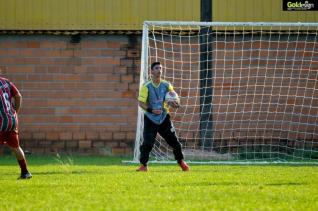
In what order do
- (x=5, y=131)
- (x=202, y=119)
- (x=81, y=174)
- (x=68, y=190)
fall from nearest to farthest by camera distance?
(x=68, y=190), (x=5, y=131), (x=81, y=174), (x=202, y=119)

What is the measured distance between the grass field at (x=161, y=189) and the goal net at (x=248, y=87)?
18.7 ft

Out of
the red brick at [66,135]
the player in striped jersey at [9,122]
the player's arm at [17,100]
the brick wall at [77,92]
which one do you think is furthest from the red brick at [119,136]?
the player in striped jersey at [9,122]

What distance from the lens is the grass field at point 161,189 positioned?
31.3ft

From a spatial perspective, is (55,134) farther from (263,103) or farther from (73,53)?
(263,103)

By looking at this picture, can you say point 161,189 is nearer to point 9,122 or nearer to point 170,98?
point 9,122

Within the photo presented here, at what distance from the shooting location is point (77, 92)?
21.7 metres

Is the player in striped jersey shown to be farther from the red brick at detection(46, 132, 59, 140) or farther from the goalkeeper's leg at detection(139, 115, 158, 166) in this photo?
the red brick at detection(46, 132, 59, 140)

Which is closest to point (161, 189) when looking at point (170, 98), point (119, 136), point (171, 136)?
point (170, 98)

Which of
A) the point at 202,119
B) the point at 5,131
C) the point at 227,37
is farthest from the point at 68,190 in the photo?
the point at 227,37

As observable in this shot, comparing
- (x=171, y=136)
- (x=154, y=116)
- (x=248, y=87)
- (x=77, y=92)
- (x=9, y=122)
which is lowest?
(x=77, y=92)

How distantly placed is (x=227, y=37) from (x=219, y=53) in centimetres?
46

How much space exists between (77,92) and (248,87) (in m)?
3.97

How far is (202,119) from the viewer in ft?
68.0

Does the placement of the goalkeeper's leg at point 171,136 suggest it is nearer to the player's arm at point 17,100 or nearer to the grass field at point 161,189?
the grass field at point 161,189
